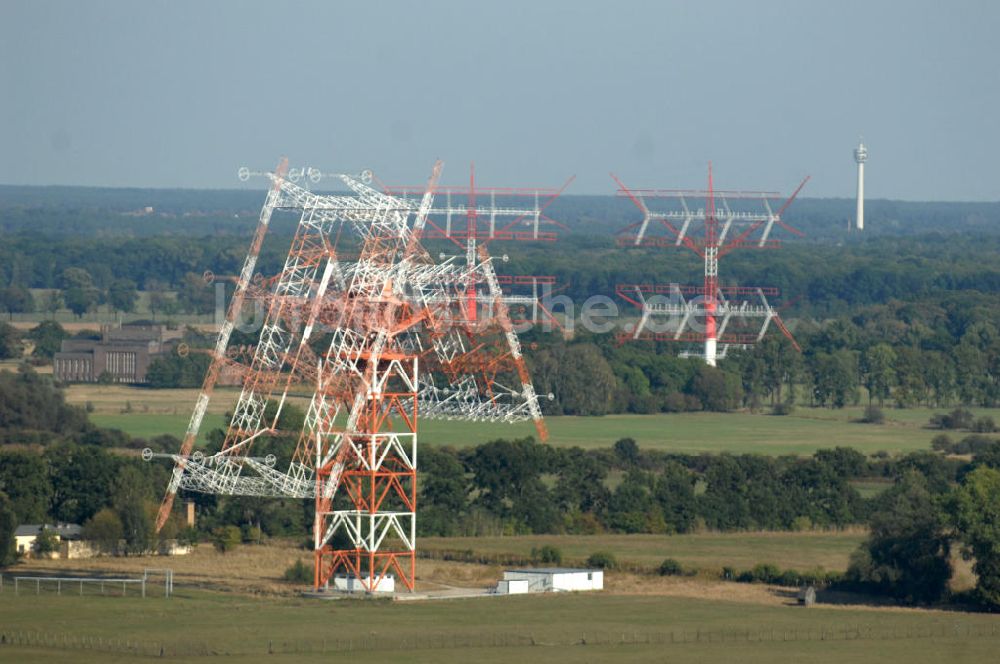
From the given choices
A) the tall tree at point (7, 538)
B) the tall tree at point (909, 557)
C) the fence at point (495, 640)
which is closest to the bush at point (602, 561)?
the tall tree at point (909, 557)

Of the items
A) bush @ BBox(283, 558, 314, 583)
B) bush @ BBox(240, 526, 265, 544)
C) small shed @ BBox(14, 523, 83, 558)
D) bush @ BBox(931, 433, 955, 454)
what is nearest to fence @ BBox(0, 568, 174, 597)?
bush @ BBox(283, 558, 314, 583)

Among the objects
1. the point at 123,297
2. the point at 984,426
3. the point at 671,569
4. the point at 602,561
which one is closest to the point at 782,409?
the point at 984,426

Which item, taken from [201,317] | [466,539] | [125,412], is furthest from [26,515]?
[201,317]

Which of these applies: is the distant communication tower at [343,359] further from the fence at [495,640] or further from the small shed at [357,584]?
the fence at [495,640]

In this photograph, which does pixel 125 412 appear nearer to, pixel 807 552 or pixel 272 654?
pixel 807 552

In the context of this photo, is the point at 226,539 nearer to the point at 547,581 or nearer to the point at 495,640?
the point at 547,581

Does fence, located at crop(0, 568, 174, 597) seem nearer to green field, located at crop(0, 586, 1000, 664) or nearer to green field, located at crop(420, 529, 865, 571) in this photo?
green field, located at crop(0, 586, 1000, 664)
